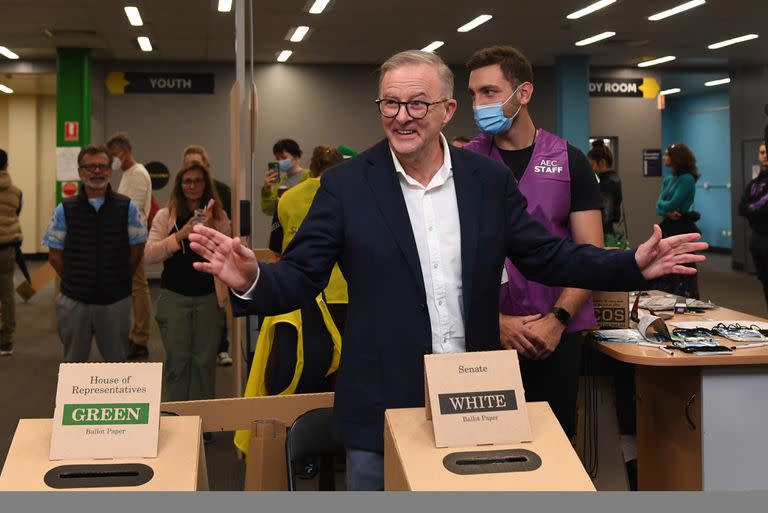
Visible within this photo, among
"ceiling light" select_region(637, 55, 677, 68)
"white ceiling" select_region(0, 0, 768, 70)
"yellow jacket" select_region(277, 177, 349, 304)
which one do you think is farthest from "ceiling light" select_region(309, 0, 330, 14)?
"ceiling light" select_region(637, 55, 677, 68)

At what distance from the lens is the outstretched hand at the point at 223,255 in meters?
1.85

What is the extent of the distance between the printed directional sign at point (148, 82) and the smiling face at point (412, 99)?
13.2 metres

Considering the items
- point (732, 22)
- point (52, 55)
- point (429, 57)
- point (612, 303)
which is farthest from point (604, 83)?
point (429, 57)

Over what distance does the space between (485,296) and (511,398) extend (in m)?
0.44

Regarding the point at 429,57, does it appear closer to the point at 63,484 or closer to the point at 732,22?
the point at 63,484

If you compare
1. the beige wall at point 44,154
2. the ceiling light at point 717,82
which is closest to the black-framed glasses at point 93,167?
the beige wall at point 44,154

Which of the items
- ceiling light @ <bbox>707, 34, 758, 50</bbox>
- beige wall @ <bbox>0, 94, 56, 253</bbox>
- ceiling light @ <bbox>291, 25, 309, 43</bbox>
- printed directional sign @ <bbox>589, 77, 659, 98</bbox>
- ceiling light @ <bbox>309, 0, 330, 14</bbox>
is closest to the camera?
ceiling light @ <bbox>309, 0, 330, 14</bbox>

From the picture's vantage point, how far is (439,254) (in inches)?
79.4

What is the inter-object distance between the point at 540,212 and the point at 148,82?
12.8m

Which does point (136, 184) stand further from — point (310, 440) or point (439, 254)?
point (439, 254)

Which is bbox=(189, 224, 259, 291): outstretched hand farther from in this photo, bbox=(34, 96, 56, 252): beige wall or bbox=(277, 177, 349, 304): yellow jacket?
bbox=(34, 96, 56, 252): beige wall

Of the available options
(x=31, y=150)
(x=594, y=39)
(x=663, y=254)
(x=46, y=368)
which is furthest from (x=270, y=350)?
(x=31, y=150)

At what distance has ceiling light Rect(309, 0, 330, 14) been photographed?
10.2m

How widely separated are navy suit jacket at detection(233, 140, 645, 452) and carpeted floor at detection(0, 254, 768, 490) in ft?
8.22
